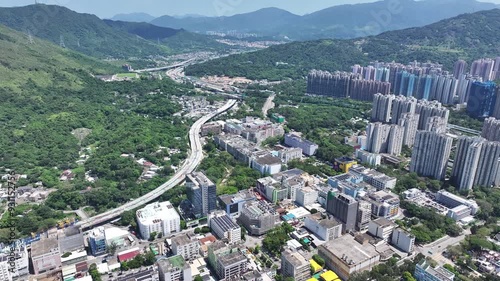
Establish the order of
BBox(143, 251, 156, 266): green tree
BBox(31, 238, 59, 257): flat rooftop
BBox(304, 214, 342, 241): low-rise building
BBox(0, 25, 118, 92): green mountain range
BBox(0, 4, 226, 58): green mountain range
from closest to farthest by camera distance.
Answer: BBox(31, 238, 59, 257): flat rooftop → BBox(143, 251, 156, 266): green tree → BBox(304, 214, 342, 241): low-rise building → BBox(0, 25, 118, 92): green mountain range → BBox(0, 4, 226, 58): green mountain range

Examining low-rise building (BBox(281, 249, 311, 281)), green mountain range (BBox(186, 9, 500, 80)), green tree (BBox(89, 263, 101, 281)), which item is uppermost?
green mountain range (BBox(186, 9, 500, 80))

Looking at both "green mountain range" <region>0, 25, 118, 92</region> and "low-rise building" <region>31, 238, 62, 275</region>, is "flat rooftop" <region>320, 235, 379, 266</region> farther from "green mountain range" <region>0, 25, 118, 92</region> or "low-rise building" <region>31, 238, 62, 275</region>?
"green mountain range" <region>0, 25, 118, 92</region>

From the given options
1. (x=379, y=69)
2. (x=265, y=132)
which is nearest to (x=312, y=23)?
(x=379, y=69)

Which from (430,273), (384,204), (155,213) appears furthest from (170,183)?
(430,273)

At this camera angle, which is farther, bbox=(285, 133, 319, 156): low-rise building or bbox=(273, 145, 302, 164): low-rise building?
bbox=(285, 133, 319, 156): low-rise building

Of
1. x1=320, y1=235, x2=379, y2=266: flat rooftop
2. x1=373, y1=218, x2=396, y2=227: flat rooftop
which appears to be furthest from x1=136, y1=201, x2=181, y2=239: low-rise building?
x1=373, y1=218, x2=396, y2=227: flat rooftop

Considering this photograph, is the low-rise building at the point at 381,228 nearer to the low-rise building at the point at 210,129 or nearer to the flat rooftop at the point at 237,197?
the flat rooftop at the point at 237,197

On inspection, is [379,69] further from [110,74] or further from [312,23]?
[312,23]
